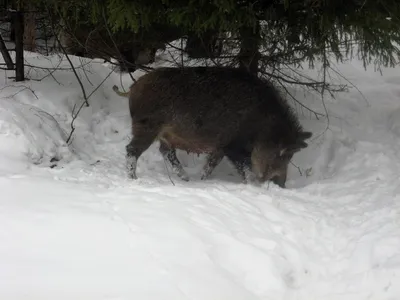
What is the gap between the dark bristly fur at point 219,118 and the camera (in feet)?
20.6

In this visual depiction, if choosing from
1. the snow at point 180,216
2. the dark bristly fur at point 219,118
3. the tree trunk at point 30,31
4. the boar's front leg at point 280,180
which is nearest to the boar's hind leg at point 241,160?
the dark bristly fur at point 219,118

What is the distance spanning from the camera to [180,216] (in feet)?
14.0

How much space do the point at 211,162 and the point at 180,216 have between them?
230 cm

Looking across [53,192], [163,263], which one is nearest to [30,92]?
[53,192]

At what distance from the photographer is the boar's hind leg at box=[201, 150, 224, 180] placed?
6469 millimetres

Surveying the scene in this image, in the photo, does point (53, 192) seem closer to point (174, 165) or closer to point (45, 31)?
point (174, 165)

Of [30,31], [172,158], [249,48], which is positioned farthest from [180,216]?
[30,31]

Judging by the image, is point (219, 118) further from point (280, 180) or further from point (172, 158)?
point (280, 180)

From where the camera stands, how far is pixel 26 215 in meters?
4.00

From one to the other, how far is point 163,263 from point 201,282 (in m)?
0.31

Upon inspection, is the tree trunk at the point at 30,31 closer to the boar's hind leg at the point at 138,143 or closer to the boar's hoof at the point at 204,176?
the boar's hind leg at the point at 138,143

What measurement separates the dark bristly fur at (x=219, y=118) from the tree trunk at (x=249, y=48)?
0.33 meters

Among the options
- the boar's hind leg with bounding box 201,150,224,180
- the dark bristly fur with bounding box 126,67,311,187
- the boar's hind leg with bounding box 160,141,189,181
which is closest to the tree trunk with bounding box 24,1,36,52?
the dark bristly fur with bounding box 126,67,311,187

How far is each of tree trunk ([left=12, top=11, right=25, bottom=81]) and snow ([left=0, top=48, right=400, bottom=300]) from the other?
20cm
